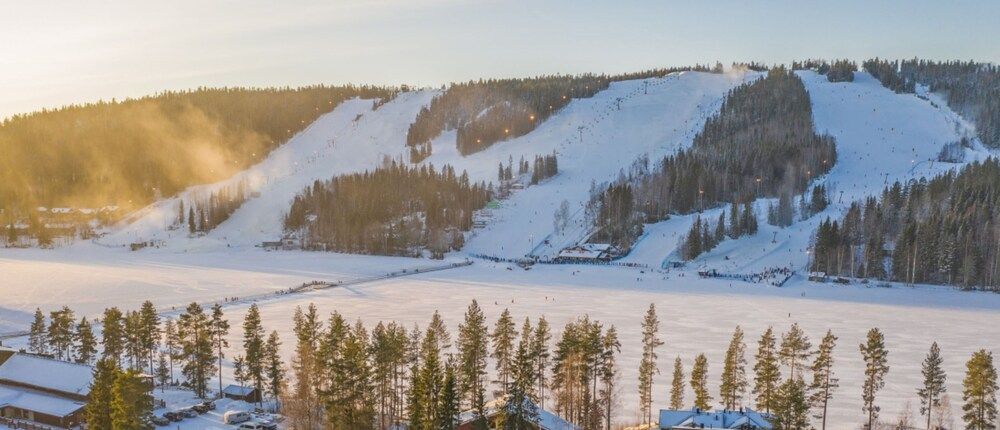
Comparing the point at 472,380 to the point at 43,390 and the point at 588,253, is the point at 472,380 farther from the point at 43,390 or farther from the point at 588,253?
the point at 588,253

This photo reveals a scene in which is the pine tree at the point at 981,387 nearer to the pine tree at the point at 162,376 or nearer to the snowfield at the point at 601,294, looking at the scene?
the snowfield at the point at 601,294

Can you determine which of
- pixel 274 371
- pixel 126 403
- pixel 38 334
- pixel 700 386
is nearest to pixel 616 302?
pixel 700 386

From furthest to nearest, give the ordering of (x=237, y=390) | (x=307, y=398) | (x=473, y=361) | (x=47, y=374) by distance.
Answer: (x=237, y=390) → (x=47, y=374) → (x=473, y=361) → (x=307, y=398)

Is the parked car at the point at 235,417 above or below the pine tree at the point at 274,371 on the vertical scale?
below

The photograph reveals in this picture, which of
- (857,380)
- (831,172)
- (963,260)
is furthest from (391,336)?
(831,172)

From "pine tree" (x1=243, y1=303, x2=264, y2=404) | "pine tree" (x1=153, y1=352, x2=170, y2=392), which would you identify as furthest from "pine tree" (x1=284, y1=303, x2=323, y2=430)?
"pine tree" (x1=153, y1=352, x2=170, y2=392)

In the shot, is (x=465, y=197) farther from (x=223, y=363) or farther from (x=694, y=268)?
(x=223, y=363)

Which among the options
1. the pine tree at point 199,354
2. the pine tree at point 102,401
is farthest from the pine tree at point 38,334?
the pine tree at point 102,401
